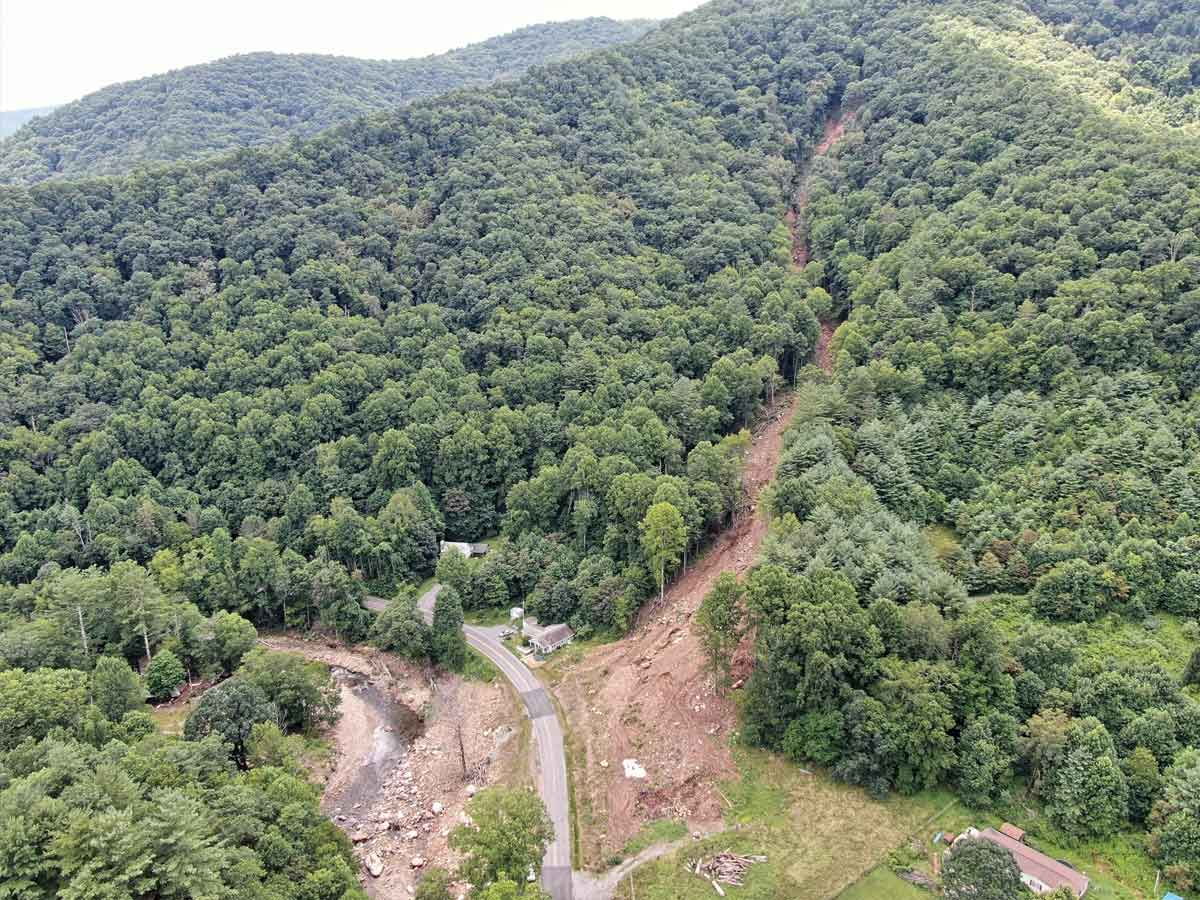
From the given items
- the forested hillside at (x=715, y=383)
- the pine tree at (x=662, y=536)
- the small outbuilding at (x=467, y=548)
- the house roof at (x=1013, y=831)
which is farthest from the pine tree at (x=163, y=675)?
the house roof at (x=1013, y=831)

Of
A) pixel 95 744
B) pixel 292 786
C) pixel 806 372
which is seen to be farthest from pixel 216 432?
pixel 806 372

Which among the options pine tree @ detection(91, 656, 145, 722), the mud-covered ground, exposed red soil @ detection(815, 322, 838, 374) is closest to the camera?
the mud-covered ground

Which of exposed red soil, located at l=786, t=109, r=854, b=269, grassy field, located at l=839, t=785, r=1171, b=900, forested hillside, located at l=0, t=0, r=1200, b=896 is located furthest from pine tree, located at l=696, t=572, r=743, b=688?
exposed red soil, located at l=786, t=109, r=854, b=269

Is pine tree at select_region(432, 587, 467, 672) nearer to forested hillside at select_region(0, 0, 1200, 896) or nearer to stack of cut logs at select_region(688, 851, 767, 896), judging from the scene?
forested hillside at select_region(0, 0, 1200, 896)

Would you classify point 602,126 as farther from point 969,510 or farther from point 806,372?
point 969,510

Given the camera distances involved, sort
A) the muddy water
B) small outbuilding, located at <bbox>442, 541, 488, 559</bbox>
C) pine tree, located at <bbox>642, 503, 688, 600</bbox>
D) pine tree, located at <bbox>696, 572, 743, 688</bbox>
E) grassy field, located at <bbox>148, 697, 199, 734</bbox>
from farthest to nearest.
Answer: small outbuilding, located at <bbox>442, 541, 488, 559</bbox>
pine tree, located at <bbox>642, 503, 688, 600</bbox>
grassy field, located at <bbox>148, 697, 199, 734</bbox>
the muddy water
pine tree, located at <bbox>696, 572, 743, 688</bbox>
